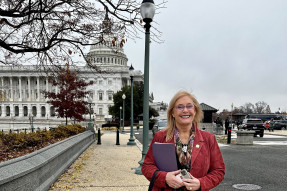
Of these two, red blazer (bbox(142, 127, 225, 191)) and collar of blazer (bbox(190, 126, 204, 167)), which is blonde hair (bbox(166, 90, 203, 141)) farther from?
collar of blazer (bbox(190, 126, 204, 167))

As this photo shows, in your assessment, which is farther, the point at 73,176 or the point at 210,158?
the point at 73,176

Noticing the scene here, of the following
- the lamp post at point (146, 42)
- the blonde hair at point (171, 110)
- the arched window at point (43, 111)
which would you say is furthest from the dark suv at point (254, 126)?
the arched window at point (43, 111)

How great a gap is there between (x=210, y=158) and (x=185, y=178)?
0.44m

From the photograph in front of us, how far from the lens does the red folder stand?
253 centimetres

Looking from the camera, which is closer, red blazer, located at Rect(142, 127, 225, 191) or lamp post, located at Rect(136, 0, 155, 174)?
red blazer, located at Rect(142, 127, 225, 191)

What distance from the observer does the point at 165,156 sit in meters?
2.56

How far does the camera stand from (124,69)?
4122 inches

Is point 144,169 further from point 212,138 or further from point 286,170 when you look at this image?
point 286,170

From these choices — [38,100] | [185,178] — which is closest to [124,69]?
[38,100]

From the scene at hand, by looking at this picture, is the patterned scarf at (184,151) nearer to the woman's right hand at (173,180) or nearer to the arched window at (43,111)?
the woman's right hand at (173,180)

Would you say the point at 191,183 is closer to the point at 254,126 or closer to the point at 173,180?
the point at 173,180

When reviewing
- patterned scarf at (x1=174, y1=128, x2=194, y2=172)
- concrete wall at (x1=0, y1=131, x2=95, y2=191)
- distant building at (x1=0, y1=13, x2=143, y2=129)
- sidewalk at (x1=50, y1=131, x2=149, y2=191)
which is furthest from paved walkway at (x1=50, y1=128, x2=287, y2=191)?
distant building at (x1=0, y1=13, x2=143, y2=129)

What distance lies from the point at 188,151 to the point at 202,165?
19 centimetres

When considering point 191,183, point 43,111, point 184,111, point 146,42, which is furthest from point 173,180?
point 43,111
